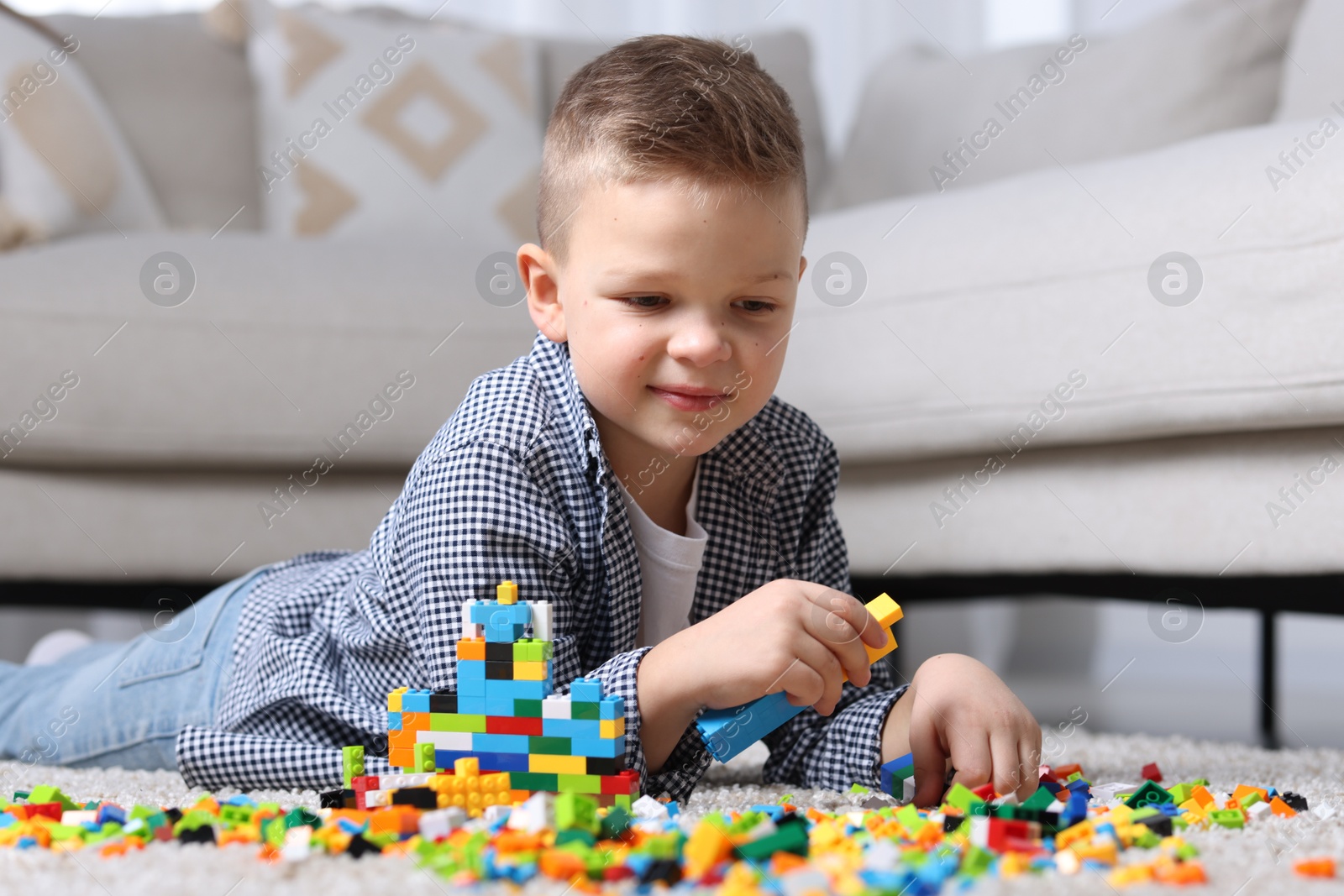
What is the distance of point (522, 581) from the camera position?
0.85m

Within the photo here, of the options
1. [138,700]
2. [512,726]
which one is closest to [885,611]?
[512,726]

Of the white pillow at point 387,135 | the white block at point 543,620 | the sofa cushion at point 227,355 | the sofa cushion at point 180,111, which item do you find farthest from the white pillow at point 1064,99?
the white block at point 543,620

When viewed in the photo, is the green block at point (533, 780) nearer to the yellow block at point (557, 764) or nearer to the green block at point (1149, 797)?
the yellow block at point (557, 764)

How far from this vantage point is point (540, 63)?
7.21 ft

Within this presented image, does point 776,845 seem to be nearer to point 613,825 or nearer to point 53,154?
point 613,825

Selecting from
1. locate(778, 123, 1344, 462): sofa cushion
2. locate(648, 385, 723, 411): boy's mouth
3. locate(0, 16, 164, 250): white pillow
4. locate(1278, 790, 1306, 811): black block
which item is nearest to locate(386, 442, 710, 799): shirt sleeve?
locate(648, 385, 723, 411): boy's mouth

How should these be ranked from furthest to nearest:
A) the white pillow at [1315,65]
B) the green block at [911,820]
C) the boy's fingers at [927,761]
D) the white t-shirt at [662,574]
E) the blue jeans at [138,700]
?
the white pillow at [1315,65], the blue jeans at [138,700], the white t-shirt at [662,574], the boy's fingers at [927,761], the green block at [911,820]

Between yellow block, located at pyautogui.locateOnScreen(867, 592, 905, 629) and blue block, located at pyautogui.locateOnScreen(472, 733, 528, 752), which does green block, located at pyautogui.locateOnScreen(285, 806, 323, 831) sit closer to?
blue block, located at pyautogui.locateOnScreen(472, 733, 528, 752)

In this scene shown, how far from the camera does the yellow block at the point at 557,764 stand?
724 mm

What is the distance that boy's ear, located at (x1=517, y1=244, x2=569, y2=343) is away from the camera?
3.09 ft

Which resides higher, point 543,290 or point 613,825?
point 543,290

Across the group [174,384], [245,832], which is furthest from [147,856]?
[174,384]

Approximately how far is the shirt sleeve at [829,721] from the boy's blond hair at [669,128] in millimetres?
267

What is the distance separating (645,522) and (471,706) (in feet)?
0.85
